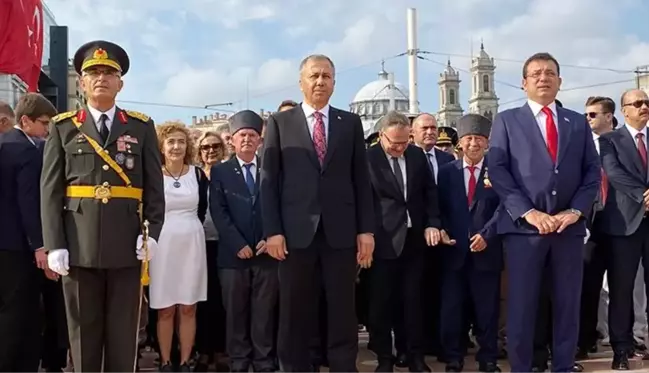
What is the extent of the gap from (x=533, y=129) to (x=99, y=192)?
2.56 m

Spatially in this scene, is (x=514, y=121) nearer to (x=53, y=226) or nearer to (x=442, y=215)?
(x=442, y=215)

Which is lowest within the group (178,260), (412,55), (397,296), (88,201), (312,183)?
(397,296)

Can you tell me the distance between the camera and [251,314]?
526 cm

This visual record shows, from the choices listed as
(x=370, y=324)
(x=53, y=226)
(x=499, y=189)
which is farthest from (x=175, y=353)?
(x=499, y=189)

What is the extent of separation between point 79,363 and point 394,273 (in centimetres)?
220

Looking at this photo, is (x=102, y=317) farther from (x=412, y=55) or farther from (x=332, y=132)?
(x=412, y=55)

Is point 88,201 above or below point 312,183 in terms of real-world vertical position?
below

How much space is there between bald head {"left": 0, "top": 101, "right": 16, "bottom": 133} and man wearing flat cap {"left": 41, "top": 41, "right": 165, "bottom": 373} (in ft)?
4.12

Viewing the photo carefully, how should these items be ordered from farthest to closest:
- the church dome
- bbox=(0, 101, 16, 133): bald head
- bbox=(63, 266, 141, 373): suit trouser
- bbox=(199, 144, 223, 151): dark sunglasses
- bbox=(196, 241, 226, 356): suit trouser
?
the church dome < bbox=(199, 144, 223, 151): dark sunglasses < bbox=(196, 241, 226, 356): suit trouser < bbox=(0, 101, 16, 133): bald head < bbox=(63, 266, 141, 373): suit trouser

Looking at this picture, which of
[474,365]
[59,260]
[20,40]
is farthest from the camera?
[20,40]

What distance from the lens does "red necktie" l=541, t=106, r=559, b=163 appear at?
4574 millimetres

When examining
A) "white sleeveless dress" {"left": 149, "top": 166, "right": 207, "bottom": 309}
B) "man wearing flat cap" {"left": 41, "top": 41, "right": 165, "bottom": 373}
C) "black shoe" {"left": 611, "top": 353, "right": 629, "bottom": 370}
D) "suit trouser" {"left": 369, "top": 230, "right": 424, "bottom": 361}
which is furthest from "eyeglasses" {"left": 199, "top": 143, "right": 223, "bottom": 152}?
"black shoe" {"left": 611, "top": 353, "right": 629, "bottom": 370}

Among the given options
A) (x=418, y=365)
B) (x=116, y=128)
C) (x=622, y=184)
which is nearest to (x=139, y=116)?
(x=116, y=128)

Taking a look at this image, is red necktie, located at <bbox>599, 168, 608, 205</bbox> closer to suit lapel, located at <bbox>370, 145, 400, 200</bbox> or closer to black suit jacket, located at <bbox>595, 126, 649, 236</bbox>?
black suit jacket, located at <bbox>595, 126, 649, 236</bbox>
